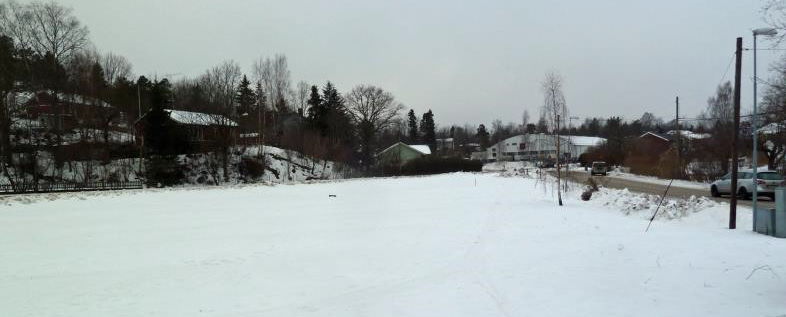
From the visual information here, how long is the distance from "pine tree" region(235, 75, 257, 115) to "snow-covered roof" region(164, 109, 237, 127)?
13797mm

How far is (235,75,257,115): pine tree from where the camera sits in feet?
234

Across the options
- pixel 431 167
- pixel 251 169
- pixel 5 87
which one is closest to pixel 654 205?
pixel 251 169

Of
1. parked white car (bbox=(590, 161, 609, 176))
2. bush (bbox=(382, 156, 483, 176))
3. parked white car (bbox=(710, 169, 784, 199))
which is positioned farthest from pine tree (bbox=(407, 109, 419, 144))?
parked white car (bbox=(710, 169, 784, 199))

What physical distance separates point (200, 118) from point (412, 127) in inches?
3349

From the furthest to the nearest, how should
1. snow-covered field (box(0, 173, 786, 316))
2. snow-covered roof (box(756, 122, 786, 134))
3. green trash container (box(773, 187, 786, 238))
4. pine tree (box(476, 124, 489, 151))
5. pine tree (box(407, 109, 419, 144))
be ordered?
pine tree (box(476, 124, 489, 151))
pine tree (box(407, 109, 419, 144))
snow-covered roof (box(756, 122, 786, 134))
green trash container (box(773, 187, 786, 238))
snow-covered field (box(0, 173, 786, 316))

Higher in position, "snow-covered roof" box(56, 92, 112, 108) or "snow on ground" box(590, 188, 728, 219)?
"snow-covered roof" box(56, 92, 112, 108)

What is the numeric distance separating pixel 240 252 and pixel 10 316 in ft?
16.2

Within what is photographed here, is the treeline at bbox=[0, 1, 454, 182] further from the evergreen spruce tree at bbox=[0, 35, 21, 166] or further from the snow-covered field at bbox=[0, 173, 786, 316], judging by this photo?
the snow-covered field at bbox=[0, 173, 786, 316]

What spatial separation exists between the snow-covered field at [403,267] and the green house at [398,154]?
6074cm

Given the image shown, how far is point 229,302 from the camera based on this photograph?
7535mm

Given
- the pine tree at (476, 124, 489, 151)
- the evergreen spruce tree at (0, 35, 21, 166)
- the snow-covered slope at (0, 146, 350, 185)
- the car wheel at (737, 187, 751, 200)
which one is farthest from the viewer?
the pine tree at (476, 124, 489, 151)

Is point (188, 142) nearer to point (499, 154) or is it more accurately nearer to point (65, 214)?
point (65, 214)

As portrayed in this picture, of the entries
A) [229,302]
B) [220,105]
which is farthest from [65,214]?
[220,105]

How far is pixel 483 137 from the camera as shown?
506ft
